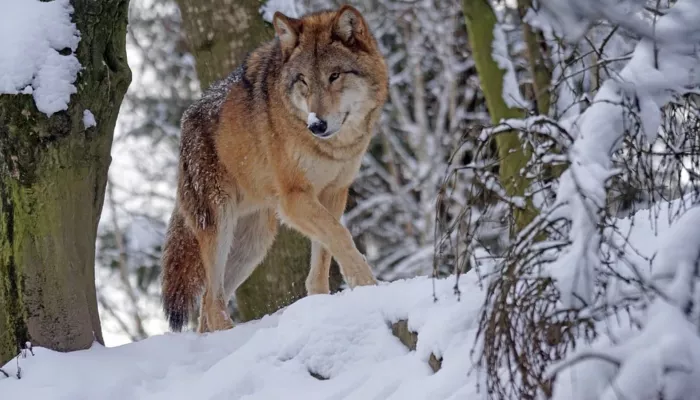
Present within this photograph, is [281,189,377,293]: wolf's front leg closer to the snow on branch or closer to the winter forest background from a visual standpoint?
the winter forest background

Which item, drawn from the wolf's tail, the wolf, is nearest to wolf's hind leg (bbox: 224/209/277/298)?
the wolf

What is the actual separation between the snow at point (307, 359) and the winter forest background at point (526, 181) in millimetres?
118

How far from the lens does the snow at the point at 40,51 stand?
525 cm

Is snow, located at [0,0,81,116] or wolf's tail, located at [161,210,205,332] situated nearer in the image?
snow, located at [0,0,81,116]

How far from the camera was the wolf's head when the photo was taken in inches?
257

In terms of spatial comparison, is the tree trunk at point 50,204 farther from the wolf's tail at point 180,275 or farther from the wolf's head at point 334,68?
the wolf's head at point 334,68

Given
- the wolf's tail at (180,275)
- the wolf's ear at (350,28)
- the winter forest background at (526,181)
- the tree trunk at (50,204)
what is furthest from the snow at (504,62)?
the tree trunk at (50,204)

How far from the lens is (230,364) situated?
5004mm

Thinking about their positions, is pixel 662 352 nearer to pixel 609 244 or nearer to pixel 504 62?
pixel 609 244

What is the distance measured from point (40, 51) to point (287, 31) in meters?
1.87

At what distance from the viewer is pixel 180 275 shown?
6930 mm

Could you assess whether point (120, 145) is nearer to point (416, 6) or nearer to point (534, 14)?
point (416, 6)

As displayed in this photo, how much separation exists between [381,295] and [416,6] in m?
11.8

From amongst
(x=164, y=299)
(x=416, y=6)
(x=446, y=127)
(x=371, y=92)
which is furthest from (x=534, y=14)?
(x=446, y=127)
